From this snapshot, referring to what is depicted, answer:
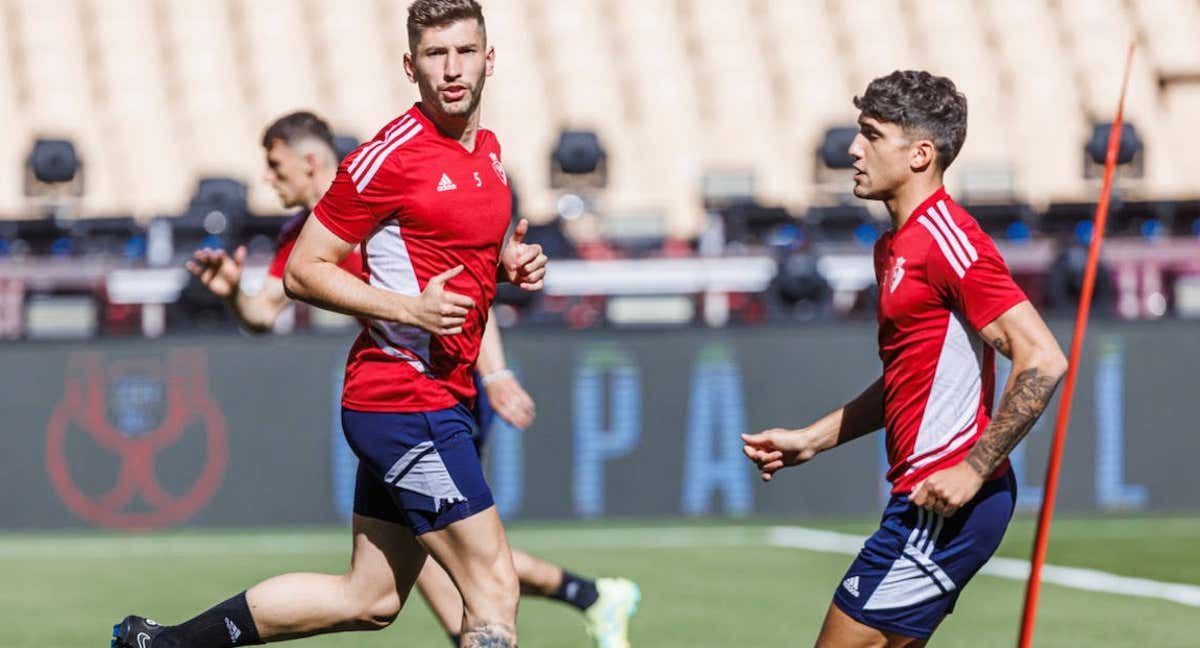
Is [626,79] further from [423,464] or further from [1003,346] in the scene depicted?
[1003,346]

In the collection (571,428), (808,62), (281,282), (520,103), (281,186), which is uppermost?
(808,62)

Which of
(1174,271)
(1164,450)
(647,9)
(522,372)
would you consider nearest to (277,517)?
(522,372)

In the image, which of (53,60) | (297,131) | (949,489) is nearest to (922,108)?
(949,489)

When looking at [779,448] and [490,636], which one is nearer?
[490,636]

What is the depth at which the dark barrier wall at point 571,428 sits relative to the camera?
13.0 m

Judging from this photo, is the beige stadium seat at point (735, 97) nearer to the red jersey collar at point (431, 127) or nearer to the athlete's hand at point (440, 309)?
the red jersey collar at point (431, 127)

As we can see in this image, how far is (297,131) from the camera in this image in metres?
7.15

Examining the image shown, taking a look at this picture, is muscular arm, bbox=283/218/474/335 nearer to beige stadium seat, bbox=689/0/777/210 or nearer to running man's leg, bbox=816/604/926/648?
running man's leg, bbox=816/604/926/648

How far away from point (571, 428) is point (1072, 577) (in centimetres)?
382

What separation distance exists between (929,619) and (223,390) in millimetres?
8427

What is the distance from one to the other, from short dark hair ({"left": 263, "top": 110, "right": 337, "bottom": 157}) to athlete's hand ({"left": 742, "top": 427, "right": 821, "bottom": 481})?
90.1 inches

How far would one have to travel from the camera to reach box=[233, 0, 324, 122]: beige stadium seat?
82.5ft

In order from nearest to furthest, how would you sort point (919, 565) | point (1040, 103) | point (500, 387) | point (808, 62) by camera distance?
point (919, 565)
point (500, 387)
point (1040, 103)
point (808, 62)

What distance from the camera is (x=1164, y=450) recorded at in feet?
43.6
